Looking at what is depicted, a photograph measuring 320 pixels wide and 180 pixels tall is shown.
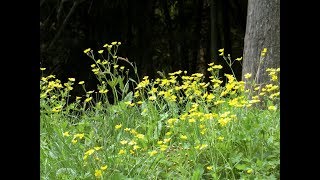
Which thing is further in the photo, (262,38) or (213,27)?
(213,27)

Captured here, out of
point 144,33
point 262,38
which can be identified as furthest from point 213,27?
point 262,38

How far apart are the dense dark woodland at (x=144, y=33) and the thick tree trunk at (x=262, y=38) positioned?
9.91ft

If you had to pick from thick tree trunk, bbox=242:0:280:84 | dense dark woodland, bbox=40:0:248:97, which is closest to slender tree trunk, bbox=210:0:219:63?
dense dark woodland, bbox=40:0:248:97

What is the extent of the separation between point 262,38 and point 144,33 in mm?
3581

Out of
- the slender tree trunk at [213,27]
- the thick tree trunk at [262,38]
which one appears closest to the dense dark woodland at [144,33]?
the slender tree trunk at [213,27]

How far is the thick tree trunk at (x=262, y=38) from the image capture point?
13.4ft

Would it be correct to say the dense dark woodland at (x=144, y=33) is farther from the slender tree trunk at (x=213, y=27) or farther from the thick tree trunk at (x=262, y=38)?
the thick tree trunk at (x=262, y=38)

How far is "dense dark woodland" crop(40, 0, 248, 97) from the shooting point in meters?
7.42

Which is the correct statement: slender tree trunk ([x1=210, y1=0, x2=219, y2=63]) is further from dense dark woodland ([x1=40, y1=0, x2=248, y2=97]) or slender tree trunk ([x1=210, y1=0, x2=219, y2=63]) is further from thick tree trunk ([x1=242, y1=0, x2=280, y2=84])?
thick tree trunk ([x1=242, y1=0, x2=280, y2=84])

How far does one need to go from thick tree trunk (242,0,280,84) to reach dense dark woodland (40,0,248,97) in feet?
9.91

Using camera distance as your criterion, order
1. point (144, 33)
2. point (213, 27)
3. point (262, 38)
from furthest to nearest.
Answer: point (144, 33), point (213, 27), point (262, 38)

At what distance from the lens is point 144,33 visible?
7.59m

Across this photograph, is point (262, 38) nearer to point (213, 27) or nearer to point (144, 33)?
point (213, 27)
